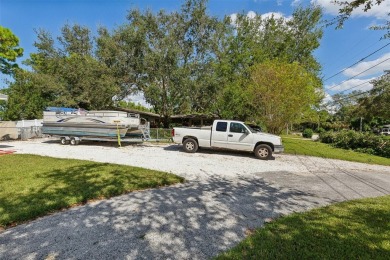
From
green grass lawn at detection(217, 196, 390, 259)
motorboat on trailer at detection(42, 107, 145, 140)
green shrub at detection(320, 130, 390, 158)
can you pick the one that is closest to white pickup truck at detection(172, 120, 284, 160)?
motorboat on trailer at detection(42, 107, 145, 140)

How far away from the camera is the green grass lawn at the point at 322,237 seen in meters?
3.19

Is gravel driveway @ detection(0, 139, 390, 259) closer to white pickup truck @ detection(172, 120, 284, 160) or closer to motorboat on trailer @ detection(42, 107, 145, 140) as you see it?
white pickup truck @ detection(172, 120, 284, 160)

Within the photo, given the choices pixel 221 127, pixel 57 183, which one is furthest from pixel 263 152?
pixel 57 183

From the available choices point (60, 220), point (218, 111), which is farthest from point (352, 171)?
point (218, 111)

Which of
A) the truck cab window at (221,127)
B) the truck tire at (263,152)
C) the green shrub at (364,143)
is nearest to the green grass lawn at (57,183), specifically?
the truck cab window at (221,127)

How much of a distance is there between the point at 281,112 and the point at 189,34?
12.7m

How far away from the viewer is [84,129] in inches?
572

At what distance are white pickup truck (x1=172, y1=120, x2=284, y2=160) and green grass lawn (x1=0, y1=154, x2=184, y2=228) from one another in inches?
197

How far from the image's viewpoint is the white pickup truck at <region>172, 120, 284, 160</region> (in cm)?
1172

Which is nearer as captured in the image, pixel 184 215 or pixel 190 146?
pixel 184 215

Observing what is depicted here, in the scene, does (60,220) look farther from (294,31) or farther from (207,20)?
(294,31)

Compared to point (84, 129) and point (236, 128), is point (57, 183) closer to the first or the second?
point (236, 128)

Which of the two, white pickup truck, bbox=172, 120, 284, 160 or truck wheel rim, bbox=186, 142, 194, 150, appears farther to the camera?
truck wheel rim, bbox=186, 142, 194, 150

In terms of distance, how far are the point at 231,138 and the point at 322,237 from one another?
8595 millimetres
